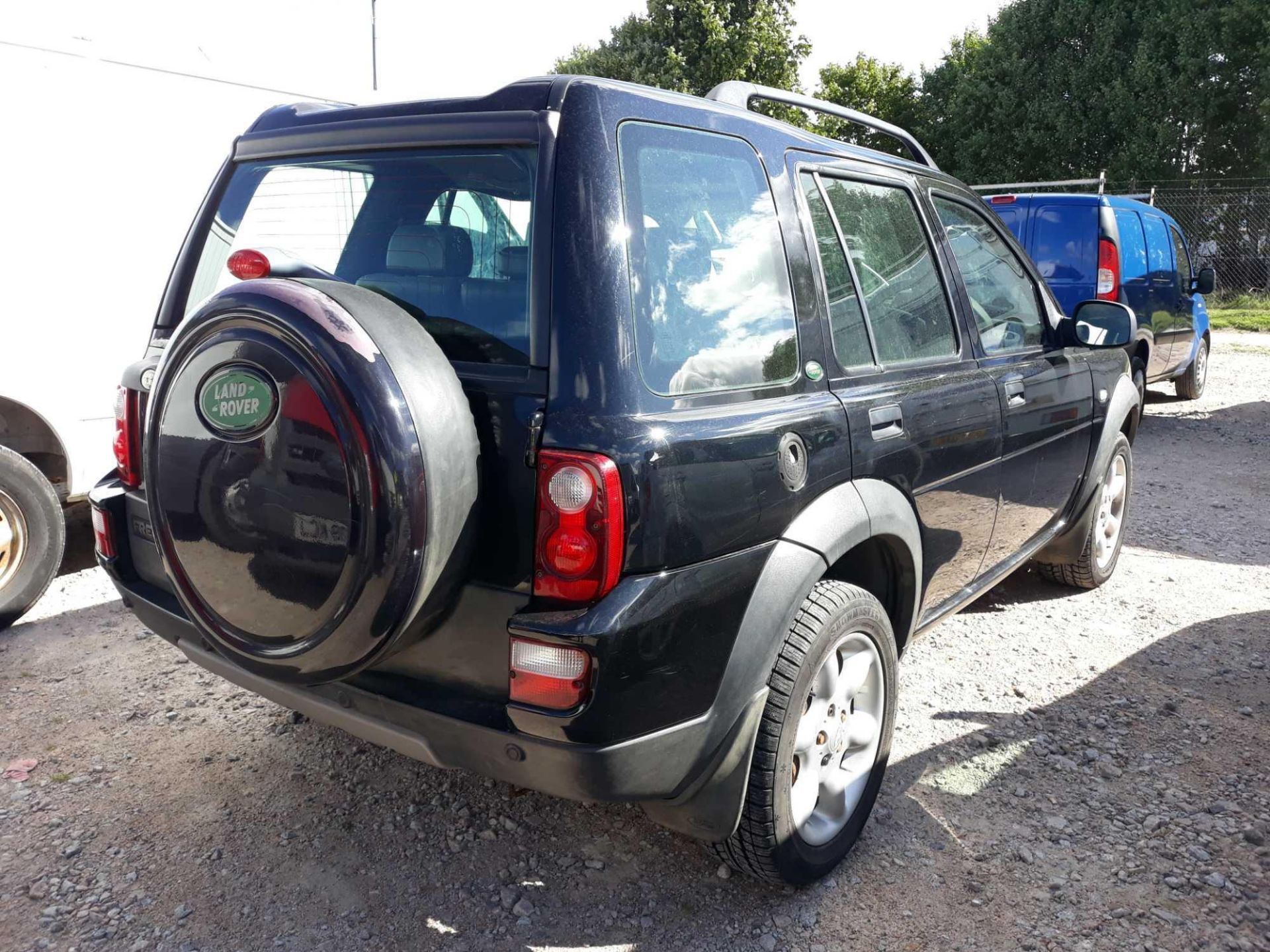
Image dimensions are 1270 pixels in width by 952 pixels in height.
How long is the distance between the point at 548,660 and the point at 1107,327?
3.08 meters

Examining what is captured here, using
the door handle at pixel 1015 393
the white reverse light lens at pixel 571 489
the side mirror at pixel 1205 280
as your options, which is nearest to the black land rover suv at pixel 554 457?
the white reverse light lens at pixel 571 489

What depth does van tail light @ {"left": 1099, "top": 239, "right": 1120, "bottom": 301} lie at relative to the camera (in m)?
8.03

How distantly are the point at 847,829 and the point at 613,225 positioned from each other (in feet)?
5.73

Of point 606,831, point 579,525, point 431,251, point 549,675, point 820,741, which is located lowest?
point 606,831

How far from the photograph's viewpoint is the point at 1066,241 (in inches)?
323

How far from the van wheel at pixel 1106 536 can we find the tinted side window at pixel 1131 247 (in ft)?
12.9

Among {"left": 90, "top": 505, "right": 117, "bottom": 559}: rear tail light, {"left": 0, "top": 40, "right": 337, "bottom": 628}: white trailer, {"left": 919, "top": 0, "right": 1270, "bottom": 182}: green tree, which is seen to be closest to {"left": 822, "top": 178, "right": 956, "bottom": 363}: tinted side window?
{"left": 90, "top": 505, "right": 117, "bottom": 559}: rear tail light

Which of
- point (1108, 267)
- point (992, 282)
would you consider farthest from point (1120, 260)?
point (992, 282)

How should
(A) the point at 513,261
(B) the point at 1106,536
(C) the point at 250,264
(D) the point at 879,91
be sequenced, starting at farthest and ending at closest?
(D) the point at 879,91, (B) the point at 1106,536, (C) the point at 250,264, (A) the point at 513,261

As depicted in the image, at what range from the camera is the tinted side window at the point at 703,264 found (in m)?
2.08

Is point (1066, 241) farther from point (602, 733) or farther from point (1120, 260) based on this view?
point (602, 733)

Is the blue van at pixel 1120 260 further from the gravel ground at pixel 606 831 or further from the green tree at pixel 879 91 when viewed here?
the green tree at pixel 879 91

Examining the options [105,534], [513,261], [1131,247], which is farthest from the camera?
[1131,247]

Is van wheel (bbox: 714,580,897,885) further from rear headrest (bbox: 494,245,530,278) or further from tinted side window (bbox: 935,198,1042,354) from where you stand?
tinted side window (bbox: 935,198,1042,354)
